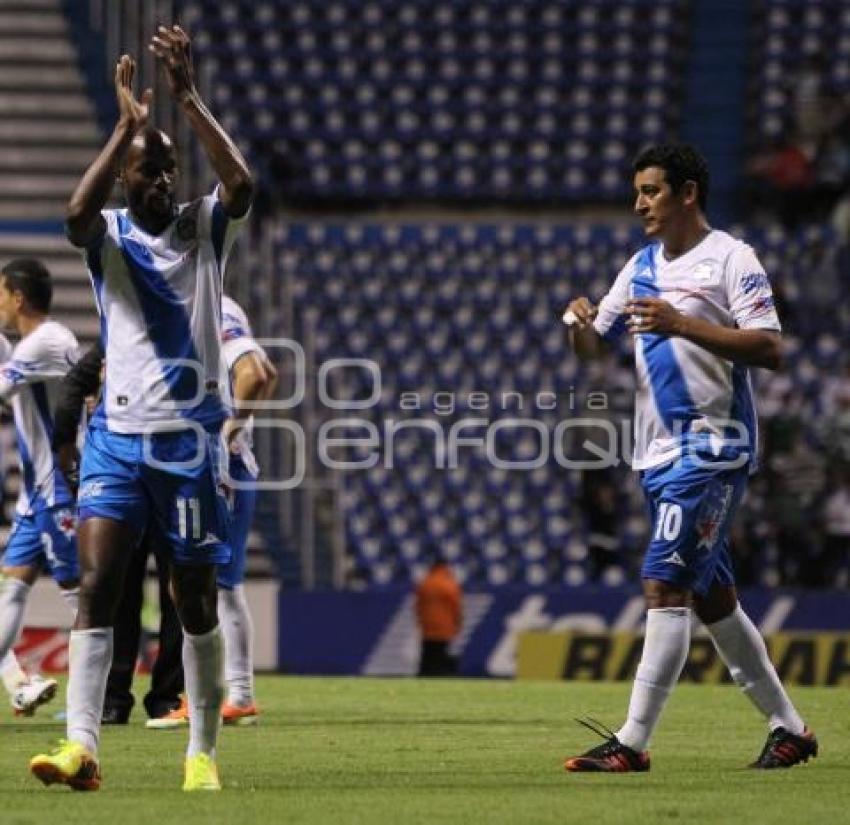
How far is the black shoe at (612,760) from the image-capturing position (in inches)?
326

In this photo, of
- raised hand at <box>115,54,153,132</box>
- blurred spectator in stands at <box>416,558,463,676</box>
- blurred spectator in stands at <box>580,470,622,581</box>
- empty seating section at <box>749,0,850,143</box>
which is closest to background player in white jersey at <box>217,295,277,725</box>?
raised hand at <box>115,54,153,132</box>

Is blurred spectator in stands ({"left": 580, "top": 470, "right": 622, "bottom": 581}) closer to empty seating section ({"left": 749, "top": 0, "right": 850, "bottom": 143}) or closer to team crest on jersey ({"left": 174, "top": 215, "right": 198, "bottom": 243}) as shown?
empty seating section ({"left": 749, "top": 0, "right": 850, "bottom": 143})

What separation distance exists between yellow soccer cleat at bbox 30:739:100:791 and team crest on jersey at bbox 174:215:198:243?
1.71 metres

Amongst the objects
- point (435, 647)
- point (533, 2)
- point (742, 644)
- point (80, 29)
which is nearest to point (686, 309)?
point (742, 644)

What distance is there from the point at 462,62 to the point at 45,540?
48.7 feet

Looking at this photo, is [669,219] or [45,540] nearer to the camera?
[669,219]

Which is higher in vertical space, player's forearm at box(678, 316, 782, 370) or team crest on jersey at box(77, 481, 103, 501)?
player's forearm at box(678, 316, 782, 370)

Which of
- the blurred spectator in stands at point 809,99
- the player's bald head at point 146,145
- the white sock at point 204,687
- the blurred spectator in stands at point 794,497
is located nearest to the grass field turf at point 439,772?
the white sock at point 204,687

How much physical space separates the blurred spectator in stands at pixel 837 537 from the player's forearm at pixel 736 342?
12303mm

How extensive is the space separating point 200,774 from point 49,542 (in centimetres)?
381

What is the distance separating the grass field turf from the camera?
6918 mm

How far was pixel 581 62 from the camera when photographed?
82.7ft

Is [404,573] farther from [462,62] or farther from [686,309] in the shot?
[686,309]

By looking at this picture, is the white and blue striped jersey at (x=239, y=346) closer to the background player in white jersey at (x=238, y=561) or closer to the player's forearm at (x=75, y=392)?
the background player in white jersey at (x=238, y=561)
